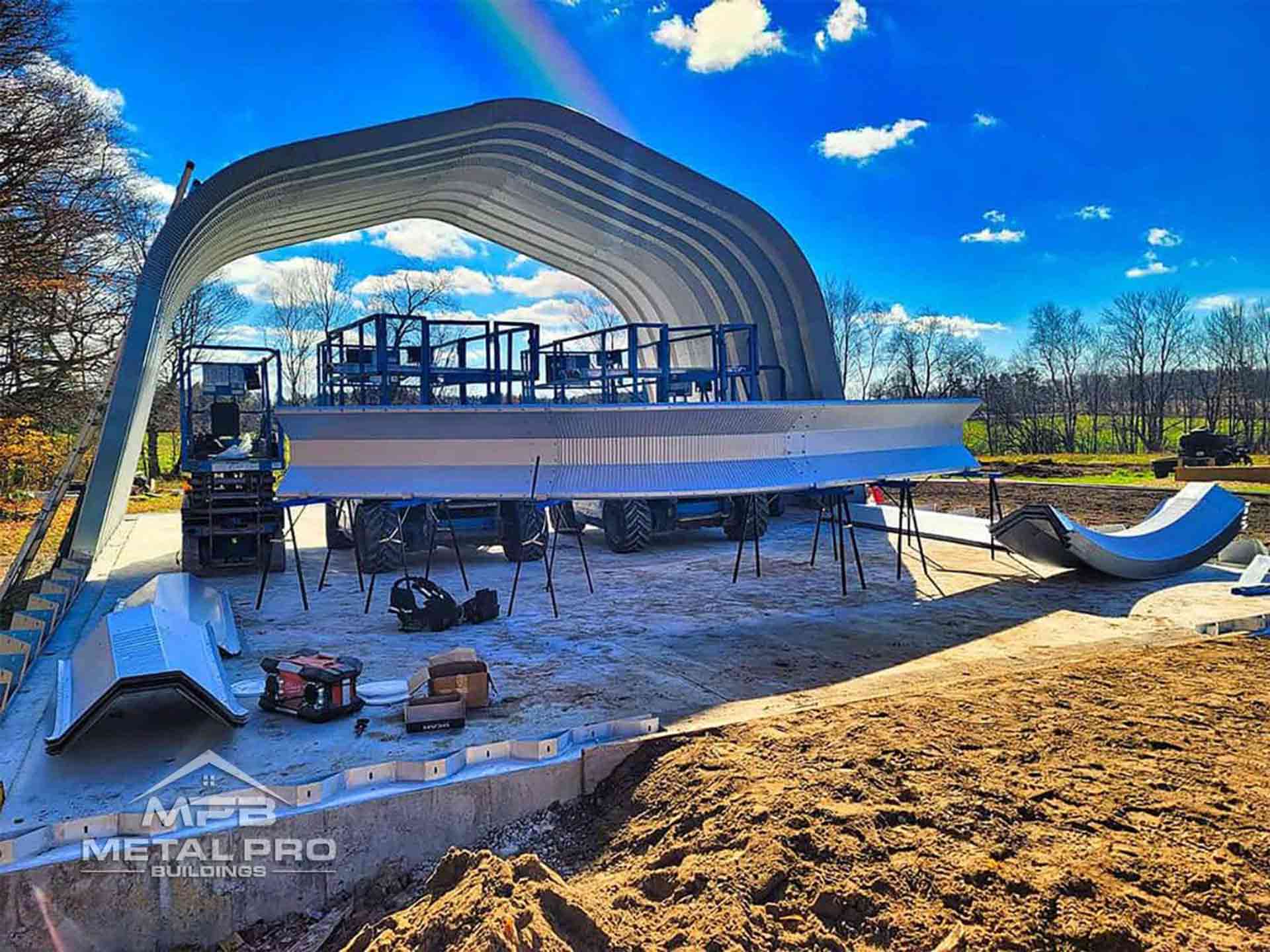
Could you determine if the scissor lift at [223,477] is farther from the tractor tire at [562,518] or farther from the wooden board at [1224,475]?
the wooden board at [1224,475]

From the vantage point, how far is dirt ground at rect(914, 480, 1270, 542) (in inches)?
588

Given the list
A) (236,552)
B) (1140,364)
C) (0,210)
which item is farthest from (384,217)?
(1140,364)

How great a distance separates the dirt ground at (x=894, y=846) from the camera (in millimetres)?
2955

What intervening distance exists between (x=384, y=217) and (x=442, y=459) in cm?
1249

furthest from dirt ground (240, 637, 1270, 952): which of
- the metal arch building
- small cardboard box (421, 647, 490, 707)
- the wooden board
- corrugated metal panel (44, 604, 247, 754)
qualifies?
the wooden board

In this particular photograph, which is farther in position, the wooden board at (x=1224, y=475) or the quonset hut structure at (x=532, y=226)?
the wooden board at (x=1224, y=475)

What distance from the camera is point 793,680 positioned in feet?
19.8

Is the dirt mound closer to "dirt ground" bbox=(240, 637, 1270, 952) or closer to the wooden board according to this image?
"dirt ground" bbox=(240, 637, 1270, 952)

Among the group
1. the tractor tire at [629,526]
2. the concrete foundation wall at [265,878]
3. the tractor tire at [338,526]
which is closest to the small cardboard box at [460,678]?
the concrete foundation wall at [265,878]

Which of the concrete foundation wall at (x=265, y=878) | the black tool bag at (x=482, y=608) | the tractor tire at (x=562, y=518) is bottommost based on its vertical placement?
the concrete foundation wall at (x=265, y=878)

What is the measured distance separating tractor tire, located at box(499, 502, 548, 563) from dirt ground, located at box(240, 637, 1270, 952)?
6.32 meters

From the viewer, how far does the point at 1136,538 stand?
391 inches

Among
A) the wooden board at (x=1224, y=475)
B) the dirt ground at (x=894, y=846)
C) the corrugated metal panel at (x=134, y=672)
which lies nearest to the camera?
the dirt ground at (x=894, y=846)

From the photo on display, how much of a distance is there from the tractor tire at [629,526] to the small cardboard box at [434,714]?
7299mm
